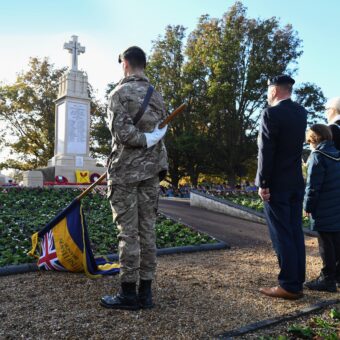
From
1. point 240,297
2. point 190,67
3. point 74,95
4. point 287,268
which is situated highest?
point 190,67

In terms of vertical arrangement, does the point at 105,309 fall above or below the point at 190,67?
below

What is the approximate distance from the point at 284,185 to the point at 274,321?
1372 millimetres

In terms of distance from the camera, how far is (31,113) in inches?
1423

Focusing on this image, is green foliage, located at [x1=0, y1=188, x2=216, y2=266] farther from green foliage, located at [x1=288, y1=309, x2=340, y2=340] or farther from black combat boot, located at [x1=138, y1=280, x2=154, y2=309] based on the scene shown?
green foliage, located at [x1=288, y1=309, x2=340, y2=340]

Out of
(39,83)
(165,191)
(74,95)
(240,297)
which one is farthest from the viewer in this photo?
(39,83)

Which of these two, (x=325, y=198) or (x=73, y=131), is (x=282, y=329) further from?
(x=73, y=131)

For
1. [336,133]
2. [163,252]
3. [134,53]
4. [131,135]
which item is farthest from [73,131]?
[131,135]

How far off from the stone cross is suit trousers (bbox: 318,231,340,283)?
62.3ft

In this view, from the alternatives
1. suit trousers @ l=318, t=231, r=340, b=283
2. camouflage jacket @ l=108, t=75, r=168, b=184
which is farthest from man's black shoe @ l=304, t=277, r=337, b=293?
camouflage jacket @ l=108, t=75, r=168, b=184

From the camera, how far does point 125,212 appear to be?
349 cm

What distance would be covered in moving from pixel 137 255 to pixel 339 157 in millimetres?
2590

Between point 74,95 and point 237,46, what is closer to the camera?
→ point 74,95

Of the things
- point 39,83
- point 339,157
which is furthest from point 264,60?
point 339,157

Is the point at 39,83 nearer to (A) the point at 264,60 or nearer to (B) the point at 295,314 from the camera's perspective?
(A) the point at 264,60
